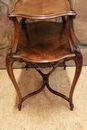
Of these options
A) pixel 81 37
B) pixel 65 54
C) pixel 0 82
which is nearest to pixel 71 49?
pixel 65 54

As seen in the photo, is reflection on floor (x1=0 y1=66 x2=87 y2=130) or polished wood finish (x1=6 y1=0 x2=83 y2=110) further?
reflection on floor (x1=0 y1=66 x2=87 y2=130)

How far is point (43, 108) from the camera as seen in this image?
4.25 feet

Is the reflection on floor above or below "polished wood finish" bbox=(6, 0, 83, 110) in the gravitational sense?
below

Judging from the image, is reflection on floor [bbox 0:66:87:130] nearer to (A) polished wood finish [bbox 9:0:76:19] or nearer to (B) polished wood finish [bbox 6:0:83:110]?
(B) polished wood finish [bbox 6:0:83:110]

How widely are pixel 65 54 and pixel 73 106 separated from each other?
0.51m

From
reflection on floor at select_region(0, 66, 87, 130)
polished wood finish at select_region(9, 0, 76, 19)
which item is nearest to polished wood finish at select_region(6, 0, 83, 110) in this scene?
polished wood finish at select_region(9, 0, 76, 19)

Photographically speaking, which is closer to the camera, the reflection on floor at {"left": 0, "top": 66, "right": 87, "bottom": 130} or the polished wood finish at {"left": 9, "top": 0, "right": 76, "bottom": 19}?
the polished wood finish at {"left": 9, "top": 0, "right": 76, "bottom": 19}

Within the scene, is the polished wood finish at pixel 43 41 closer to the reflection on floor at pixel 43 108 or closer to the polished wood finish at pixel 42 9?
the polished wood finish at pixel 42 9

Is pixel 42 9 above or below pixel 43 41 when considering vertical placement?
above

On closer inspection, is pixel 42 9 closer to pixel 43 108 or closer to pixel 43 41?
pixel 43 41

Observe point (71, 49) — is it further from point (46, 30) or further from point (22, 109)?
point (22, 109)

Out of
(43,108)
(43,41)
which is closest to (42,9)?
(43,41)

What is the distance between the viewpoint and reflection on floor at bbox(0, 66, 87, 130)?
3.88ft

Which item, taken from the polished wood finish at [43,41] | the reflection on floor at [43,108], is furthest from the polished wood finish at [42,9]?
the reflection on floor at [43,108]
